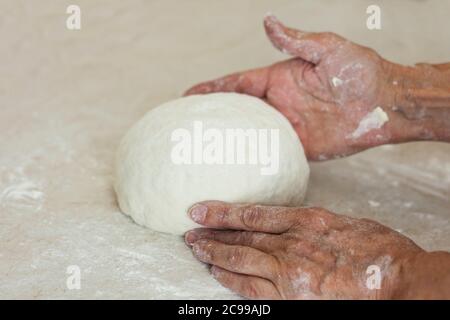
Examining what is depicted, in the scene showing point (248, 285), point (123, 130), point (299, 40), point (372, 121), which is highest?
point (299, 40)

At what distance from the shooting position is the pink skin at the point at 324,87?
184 cm

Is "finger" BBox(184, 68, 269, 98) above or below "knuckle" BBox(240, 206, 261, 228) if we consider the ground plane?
above

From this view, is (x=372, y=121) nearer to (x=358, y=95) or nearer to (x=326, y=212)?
(x=358, y=95)

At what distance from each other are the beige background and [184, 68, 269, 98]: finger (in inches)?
13.6

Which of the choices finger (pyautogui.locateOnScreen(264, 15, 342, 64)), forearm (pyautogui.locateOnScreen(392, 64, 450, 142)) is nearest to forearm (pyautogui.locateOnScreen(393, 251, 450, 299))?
forearm (pyautogui.locateOnScreen(392, 64, 450, 142))

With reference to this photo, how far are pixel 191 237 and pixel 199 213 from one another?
8 cm

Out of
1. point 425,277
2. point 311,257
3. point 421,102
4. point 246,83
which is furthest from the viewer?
point 246,83

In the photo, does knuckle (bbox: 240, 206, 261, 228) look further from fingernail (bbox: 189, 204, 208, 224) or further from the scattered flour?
the scattered flour

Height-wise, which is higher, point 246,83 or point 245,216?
point 246,83

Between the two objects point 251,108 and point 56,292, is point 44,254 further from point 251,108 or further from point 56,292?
point 251,108

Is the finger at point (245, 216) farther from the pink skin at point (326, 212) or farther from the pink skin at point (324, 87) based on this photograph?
the pink skin at point (324, 87)

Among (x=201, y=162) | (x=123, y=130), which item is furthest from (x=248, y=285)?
(x=123, y=130)

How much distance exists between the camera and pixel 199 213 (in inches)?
59.2

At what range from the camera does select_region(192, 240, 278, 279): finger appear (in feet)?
4.39
